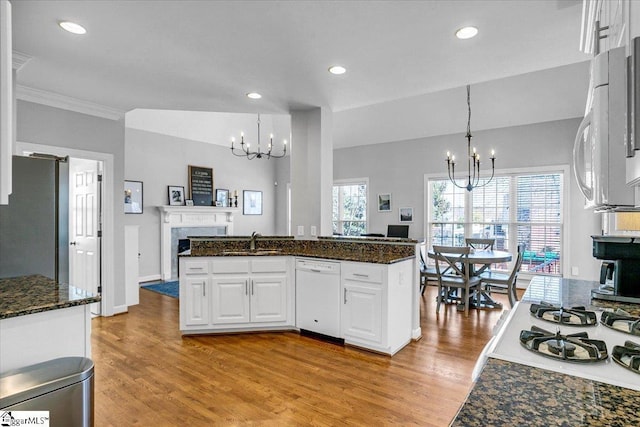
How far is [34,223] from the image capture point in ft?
7.84

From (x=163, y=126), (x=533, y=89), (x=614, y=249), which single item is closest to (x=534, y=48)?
(x=614, y=249)

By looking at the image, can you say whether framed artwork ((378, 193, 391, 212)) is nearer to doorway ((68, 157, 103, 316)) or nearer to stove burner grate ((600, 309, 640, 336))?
doorway ((68, 157, 103, 316))

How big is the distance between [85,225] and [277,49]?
3636 millimetres

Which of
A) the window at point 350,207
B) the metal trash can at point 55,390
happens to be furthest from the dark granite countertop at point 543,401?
the window at point 350,207

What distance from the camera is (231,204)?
320 inches

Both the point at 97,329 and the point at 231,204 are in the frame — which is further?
the point at 231,204

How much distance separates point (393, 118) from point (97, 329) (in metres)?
5.87

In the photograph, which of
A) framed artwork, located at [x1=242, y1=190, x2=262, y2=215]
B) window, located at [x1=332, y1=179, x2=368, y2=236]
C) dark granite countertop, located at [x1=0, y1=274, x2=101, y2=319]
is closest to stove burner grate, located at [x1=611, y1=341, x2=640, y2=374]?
dark granite countertop, located at [x1=0, y1=274, x2=101, y2=319]

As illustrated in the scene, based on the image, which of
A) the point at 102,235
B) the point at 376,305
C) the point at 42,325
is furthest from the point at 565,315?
the point at 102,235

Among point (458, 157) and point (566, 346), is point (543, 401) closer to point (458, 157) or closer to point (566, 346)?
point (566, 346)

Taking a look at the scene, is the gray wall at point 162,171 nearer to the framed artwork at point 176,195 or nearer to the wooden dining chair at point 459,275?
the framed artwork at point 176,195

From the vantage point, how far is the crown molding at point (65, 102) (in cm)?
358

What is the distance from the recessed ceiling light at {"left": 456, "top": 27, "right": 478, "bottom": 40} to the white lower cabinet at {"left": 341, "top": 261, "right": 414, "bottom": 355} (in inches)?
75.2

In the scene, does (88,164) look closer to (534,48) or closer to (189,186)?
(189,186)
